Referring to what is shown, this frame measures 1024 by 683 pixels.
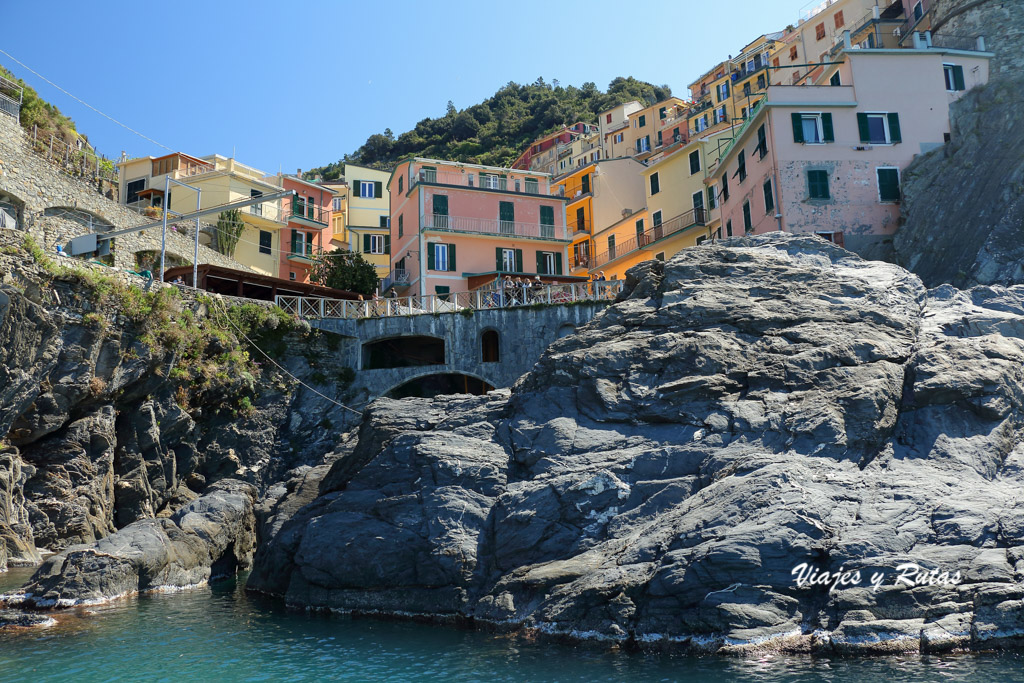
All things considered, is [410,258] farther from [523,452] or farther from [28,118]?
[523,452]

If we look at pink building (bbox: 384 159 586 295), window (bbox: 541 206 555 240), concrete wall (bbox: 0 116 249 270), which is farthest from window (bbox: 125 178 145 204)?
window (bbox: 541 206 555 240)

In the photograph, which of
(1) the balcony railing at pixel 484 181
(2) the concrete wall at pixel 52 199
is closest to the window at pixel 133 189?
(2) the concrete wall at pixel 52 199

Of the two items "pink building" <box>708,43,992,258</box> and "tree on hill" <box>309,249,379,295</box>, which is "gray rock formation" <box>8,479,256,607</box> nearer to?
"tree on hill" <box>309,249,379,295</box>

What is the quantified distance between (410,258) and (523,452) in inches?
Result: 1153

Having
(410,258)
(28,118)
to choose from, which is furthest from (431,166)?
(28,118)

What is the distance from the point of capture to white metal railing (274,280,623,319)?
3825 centimetres

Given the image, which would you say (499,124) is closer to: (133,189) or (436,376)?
(133,189)

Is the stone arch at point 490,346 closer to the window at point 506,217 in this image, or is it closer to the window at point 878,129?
the window at point 506,217

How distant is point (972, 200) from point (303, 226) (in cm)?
4159

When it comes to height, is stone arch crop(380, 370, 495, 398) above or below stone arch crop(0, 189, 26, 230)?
below

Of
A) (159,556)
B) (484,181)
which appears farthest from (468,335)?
(159,556)

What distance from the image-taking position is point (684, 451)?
18.7 meters

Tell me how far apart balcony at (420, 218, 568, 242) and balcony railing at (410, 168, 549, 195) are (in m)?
2.23

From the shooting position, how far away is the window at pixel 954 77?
3888 cm
